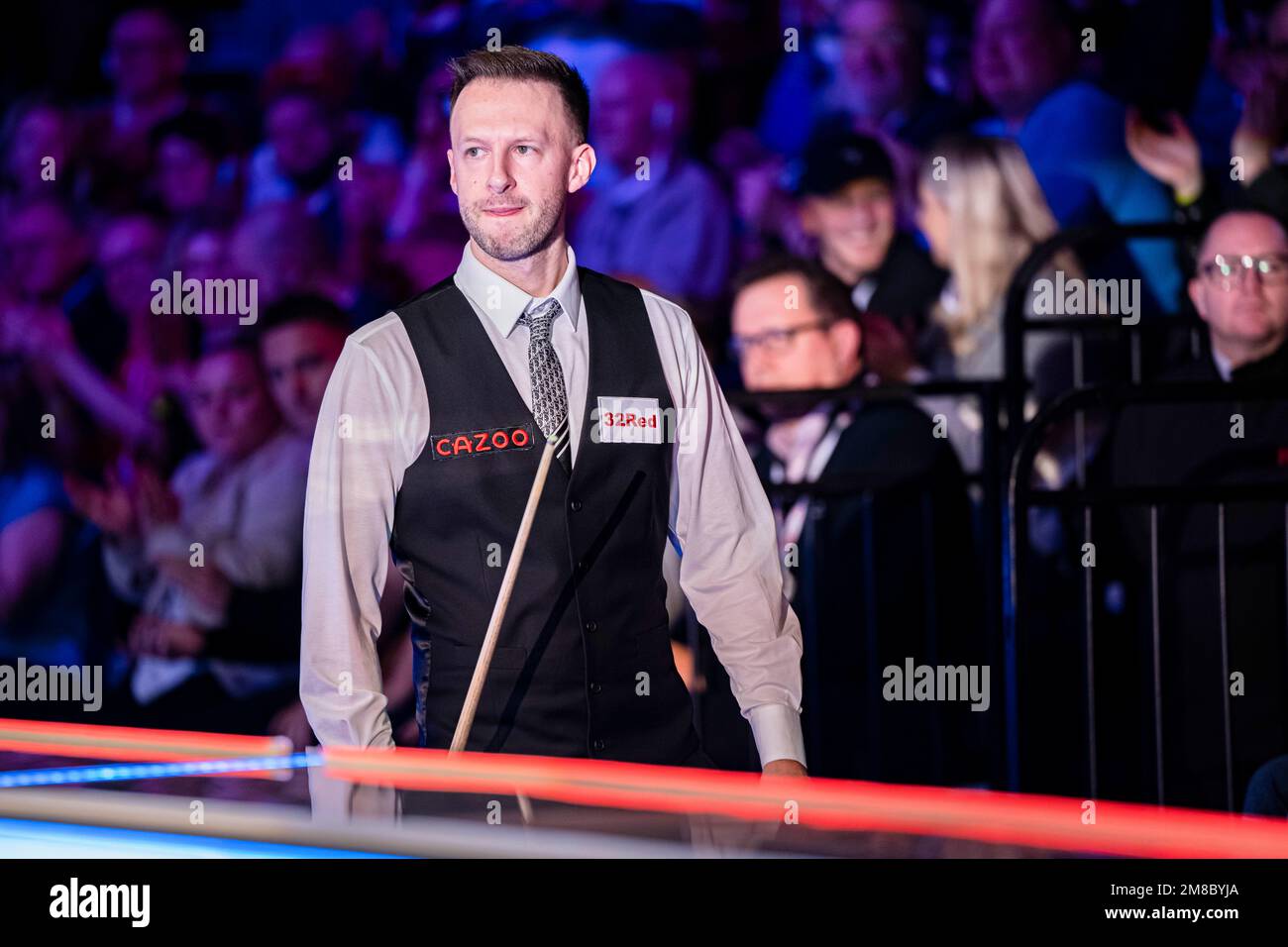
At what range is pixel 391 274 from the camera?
446 cm

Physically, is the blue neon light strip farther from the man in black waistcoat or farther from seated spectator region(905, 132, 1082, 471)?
seated spectator region(905, 132, 1082, 471)

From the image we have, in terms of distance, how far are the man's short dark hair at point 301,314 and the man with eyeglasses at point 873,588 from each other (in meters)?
1.37

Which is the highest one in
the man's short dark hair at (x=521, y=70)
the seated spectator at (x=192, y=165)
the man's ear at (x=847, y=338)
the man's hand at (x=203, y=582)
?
the seated spectator at (x=192, y=165)

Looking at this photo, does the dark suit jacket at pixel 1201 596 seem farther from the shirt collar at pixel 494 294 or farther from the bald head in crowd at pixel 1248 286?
the shirt collar at pixel 494 294

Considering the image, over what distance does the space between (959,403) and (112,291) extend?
2702mm

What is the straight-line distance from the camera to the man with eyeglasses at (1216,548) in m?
2.88

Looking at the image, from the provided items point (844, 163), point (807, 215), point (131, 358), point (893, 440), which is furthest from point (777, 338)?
point (131, 358)

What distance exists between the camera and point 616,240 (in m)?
4.19

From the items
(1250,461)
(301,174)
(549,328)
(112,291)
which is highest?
(301,174)

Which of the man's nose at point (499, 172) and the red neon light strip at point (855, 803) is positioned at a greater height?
the man's nose at point (499, 172)

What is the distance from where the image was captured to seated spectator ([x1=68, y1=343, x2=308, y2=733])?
12.8 ft

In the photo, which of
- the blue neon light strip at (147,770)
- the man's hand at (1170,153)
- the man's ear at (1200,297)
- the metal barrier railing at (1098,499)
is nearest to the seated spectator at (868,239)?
the man's hand at (1170,153)
